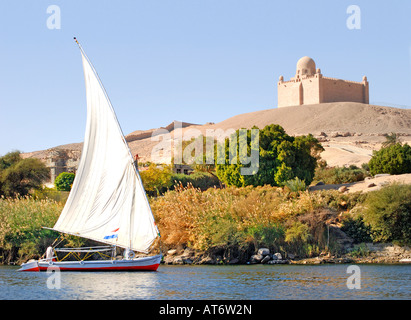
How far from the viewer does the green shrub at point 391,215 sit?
92.3 feet

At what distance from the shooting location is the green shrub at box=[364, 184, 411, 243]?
28125 mm

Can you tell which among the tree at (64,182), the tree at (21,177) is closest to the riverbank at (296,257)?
the tree at (21,177)

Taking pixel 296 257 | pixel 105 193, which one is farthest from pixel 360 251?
pixel 105 193

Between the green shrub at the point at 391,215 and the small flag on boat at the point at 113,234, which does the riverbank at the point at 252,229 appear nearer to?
the green shrub at the point at 391,215

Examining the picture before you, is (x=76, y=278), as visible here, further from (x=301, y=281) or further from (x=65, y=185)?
(x=65, y=185)

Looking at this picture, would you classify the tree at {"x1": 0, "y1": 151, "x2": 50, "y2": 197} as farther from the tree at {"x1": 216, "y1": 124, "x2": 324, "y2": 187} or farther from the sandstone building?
the sandstone building

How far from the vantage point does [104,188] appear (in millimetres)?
21797

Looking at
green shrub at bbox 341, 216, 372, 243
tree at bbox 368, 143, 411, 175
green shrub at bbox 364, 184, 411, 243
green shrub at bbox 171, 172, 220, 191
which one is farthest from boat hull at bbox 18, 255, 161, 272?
green shrub at bbox 171, 172, 220, 191

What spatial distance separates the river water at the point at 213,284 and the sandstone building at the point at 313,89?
3384 inches

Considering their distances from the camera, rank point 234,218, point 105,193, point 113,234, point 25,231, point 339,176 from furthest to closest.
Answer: point 339,176 < point 25,231 < point 234,218 < point 105,193 < point 113,234

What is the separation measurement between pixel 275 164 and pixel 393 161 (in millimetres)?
7973

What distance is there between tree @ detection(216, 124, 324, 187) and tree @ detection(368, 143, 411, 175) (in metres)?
4.42

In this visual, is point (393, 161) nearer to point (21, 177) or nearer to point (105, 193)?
point (105, 193)
